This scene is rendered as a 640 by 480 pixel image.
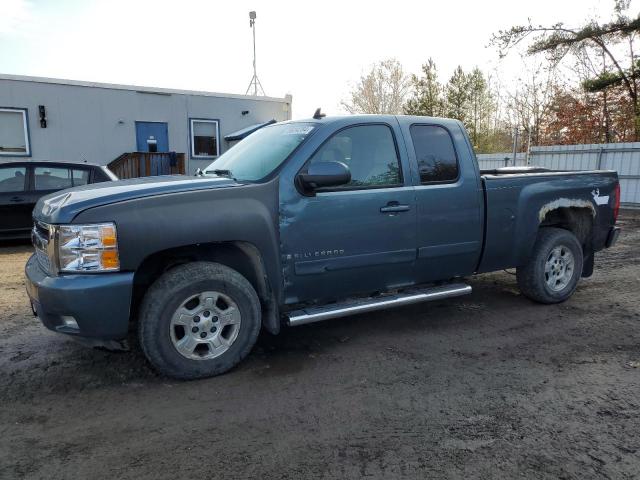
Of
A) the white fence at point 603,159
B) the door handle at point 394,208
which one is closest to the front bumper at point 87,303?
the door handle at point 394,208

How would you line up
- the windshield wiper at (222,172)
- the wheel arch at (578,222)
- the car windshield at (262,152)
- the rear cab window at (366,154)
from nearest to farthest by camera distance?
1. the car windshield at (262,152)
2. the rear cab window at (366,154)
3. the windshield wiper at (222,172)
4. the wheel arch at (578,222)

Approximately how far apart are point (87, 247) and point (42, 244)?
2.05ft

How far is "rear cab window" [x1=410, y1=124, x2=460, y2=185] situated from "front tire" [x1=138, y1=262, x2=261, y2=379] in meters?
1.93

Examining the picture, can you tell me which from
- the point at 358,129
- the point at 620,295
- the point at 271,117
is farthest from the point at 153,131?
the point at 620,295

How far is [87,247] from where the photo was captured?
306 cm

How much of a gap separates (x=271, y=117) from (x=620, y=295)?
13.5m

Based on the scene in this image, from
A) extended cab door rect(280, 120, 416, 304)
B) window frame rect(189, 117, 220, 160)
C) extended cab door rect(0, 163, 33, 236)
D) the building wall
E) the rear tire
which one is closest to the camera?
extended cab door rect(280, 120, 416, 304)

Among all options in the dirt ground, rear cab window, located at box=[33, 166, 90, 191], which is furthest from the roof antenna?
rear cab window, located at box=[33, 166, 90, 191]

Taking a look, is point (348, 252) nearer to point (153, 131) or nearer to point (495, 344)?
point (495, 344)

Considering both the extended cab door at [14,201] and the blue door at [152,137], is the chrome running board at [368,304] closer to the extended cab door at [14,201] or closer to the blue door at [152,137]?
the extended cab door at [14,201]

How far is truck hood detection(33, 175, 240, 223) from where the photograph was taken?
122 inches

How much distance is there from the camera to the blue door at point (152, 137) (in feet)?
49.6

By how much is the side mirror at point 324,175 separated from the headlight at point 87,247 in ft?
4.61

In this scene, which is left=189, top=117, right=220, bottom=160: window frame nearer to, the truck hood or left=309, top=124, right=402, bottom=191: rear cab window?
the truck hood
